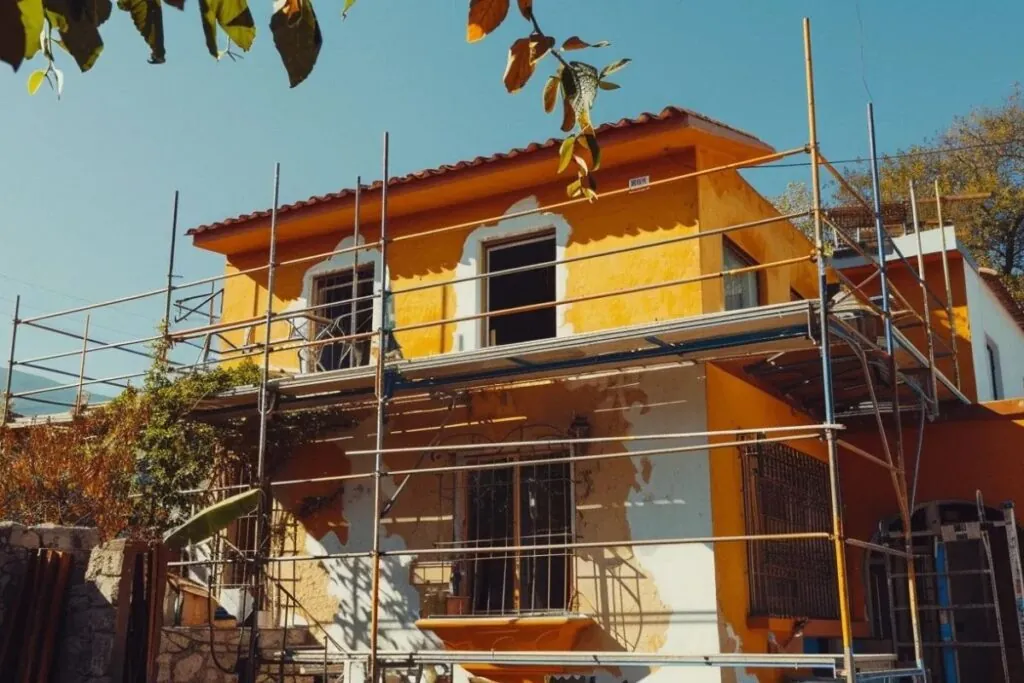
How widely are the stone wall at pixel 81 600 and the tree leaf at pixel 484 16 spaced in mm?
6408

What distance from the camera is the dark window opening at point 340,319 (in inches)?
480

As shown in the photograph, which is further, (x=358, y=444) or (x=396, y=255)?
(x=396, y=255)

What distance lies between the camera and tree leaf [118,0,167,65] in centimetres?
246

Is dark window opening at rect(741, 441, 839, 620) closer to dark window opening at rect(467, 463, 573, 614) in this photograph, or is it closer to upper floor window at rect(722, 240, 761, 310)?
upper floor window at rect(722, 240, 761, 310)

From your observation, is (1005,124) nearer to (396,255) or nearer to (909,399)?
(909,399)

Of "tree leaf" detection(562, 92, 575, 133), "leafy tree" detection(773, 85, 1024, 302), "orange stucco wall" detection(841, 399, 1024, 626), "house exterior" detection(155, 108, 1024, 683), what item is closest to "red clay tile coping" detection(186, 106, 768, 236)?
"house exterior" detection(155, 108, 1024, 683)

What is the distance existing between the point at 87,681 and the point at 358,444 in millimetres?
4115

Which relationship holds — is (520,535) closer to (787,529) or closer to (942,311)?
(787,529)

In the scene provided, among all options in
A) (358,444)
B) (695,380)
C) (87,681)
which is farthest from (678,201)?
(87,681)

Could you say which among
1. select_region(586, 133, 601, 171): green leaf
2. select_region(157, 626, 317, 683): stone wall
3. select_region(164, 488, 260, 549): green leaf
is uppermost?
select_region(586, 133, 601, 171): green leaf

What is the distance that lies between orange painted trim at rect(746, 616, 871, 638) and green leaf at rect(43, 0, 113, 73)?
821 cm

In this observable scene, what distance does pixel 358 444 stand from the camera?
1144 cm

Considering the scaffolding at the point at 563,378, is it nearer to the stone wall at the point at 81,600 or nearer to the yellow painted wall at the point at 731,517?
the yellow painted wall at the point at 731,517

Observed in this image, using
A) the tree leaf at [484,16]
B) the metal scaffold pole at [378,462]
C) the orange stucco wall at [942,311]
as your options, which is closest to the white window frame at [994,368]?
the orange stucco wall at [942,311]
